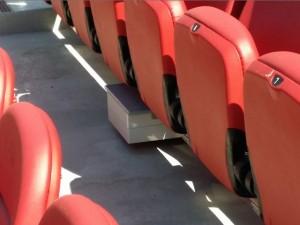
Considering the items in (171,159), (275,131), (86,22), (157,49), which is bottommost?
(171,159)

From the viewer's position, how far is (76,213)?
588 millimetres

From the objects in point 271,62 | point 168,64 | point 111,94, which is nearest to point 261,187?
point 271,62

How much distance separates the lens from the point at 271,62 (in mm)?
940

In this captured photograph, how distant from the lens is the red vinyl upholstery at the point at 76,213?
1.89 ft

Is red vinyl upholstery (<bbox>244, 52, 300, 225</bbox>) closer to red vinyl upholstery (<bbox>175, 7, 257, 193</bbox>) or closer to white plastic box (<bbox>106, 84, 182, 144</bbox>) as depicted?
red vinyl upholstery (<bbox>175, 7, 257, 193</bbox>)

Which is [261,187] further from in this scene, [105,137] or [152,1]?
[105,137]

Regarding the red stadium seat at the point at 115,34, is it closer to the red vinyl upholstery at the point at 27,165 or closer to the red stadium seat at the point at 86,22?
the red stadium seat at the point at 86,22

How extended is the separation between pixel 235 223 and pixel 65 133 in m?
0.71

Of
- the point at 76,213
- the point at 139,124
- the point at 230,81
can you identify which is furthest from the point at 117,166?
the point at 76,213

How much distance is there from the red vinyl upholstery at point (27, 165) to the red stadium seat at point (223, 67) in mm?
399

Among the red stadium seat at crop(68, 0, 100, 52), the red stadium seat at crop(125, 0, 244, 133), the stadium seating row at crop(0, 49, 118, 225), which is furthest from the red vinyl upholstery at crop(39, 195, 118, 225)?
the red stadium seat at crop(68, 0, 100, 52)

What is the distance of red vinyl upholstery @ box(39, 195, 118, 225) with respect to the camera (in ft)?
1.89

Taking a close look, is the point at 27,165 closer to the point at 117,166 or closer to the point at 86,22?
the point at 117,166

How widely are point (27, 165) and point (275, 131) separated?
37cm
